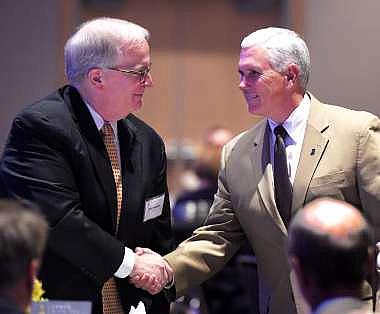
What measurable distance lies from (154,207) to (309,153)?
2.14 ft

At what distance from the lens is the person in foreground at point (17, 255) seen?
7.15 ft

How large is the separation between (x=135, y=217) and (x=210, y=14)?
5101 mm

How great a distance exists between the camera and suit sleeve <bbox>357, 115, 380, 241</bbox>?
3.68 meters

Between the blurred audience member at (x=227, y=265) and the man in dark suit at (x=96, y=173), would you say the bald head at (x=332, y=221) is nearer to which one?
the man in dark suit at (x=96, y=173)

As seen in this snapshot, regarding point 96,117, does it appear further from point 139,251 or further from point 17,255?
point 17,255

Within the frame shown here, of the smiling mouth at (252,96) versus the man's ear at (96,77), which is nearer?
the man's ear at (96,77)

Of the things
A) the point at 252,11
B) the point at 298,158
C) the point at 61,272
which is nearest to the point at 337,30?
the point at 252,11

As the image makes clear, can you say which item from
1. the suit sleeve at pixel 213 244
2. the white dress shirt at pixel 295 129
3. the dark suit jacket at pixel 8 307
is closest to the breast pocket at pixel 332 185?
the white dress shirt at pixel 295 129

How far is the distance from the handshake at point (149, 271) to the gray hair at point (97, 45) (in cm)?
72

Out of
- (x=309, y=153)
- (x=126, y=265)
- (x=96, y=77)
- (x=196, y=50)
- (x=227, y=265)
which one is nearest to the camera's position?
(x=126, y=265)

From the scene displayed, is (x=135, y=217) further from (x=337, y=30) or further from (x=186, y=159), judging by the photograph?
(x=186, y=159)

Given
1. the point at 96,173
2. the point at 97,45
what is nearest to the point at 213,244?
the point at 96,173

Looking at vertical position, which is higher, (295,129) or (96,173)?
(295,129)

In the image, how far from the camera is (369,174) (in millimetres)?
3699
